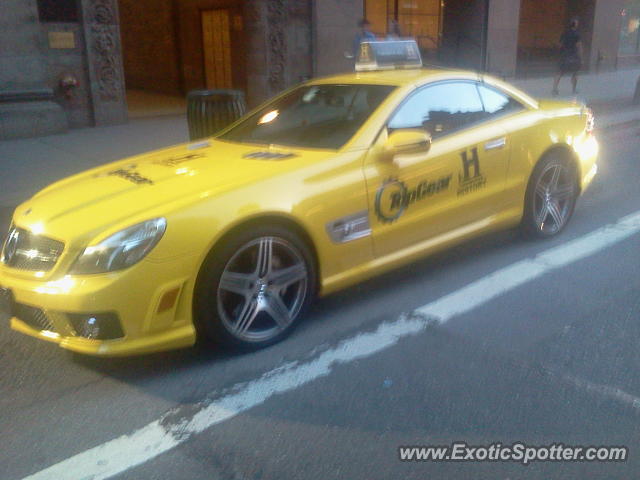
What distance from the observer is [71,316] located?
3475mm

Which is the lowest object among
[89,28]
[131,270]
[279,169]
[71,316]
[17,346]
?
[17,346]

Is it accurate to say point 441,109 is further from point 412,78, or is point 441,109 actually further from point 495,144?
point 495,144

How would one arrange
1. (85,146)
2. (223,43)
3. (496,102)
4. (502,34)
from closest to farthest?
(496,102) → (85,146) → (223,43) → (502,34)

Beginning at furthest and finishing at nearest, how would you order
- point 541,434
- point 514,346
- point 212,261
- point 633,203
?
point 633,203
point 514,346
point 212,261
point 541,434

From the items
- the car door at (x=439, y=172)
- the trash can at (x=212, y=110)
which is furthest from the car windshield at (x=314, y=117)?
the trash can at (x=212, y=110)

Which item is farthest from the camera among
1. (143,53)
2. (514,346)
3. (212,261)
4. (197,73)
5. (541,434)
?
(143,53)

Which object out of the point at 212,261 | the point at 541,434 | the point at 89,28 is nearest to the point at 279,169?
the point at 212,261

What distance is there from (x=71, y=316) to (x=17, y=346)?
3.21ft

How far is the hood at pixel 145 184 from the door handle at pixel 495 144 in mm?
1402

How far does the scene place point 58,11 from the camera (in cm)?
1189

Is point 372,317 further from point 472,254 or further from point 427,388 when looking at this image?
point 472,254

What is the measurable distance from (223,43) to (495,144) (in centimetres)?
1283

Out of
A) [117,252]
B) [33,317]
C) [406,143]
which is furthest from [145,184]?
[406,143]

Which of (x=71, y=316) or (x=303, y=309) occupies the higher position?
(x=71, y=316)
